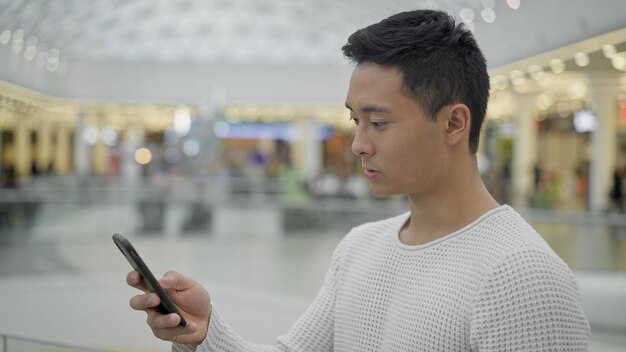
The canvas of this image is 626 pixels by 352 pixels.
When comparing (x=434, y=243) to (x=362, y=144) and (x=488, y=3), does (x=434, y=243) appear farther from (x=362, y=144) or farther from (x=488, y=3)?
(x=488, y=3)

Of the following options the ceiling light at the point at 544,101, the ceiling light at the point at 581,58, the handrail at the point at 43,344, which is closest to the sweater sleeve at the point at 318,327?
the handrail at the point at 43,344

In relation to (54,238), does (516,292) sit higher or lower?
higher

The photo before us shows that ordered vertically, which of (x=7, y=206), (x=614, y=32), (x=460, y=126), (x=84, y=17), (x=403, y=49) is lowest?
(x=7, y=206)

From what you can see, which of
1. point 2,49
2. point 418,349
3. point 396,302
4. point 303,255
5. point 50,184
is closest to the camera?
point 418,349

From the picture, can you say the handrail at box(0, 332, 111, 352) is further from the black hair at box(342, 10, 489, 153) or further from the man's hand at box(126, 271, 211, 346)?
the black hair at box(342, 10, 489, 153)

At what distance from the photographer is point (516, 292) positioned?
2.09m

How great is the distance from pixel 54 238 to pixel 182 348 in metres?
18.1

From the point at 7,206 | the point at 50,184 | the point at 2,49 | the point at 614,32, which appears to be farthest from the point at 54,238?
the point at 50,184

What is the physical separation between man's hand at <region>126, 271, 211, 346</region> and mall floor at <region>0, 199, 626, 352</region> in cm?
624

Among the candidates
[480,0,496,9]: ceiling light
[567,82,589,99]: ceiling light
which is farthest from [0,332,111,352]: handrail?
[567,82,589,99]: ceiling light

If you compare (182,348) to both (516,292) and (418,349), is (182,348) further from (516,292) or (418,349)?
(516,292)

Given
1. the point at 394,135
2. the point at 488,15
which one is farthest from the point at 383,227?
the point at 488,15

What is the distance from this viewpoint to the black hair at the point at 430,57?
2305 millimetres

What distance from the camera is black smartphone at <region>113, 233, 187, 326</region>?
2164 mm
